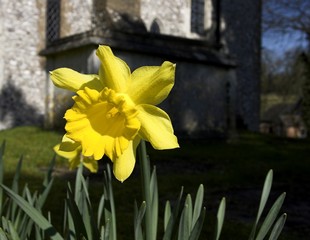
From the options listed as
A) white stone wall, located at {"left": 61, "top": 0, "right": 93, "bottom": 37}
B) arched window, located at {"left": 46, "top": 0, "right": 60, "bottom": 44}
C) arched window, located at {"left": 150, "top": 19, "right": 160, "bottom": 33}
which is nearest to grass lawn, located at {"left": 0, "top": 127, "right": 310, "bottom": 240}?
white stone wall, located at {"left": 61, "top": 0, "right": 93, "bottom": 37}

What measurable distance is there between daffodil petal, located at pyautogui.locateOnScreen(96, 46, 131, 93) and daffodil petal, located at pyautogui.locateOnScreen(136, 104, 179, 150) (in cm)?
7

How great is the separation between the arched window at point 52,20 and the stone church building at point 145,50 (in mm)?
26

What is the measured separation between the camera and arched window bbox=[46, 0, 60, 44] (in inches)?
480

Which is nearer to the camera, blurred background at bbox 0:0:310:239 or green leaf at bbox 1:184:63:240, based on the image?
green leaf at bbox 1:184:63:240

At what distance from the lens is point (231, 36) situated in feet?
50.6

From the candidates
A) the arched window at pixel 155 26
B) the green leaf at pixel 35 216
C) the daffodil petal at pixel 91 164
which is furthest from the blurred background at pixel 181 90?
the green leaf at pixel 35 216

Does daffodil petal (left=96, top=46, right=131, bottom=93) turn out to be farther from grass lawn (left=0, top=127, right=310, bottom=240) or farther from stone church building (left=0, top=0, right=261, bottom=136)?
stone church building (left=0, top=0, right=261, bottom=136)

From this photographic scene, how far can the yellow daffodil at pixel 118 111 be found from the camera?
1033 mm

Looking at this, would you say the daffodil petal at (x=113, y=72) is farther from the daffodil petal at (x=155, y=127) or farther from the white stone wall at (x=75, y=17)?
the white stone wall at (x=75, y=17)

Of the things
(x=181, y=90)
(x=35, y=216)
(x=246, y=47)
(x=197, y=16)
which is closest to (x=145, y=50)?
(x=181, y=90)

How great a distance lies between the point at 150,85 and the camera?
3.54 ft

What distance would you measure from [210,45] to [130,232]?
6960mm

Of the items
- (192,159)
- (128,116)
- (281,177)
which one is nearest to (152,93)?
(128,116)

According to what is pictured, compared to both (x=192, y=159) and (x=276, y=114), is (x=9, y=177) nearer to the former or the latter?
(x=192, y=159)
